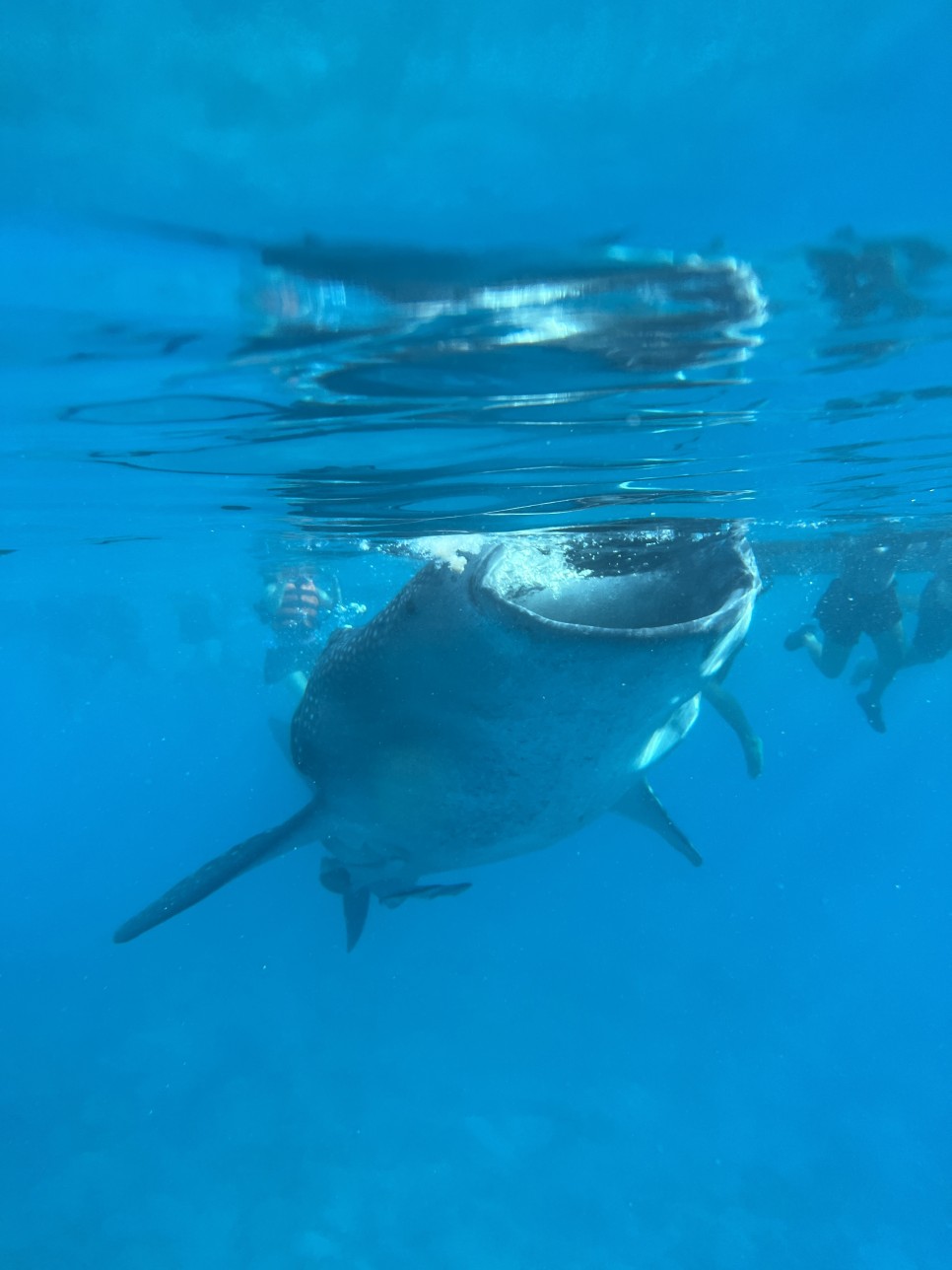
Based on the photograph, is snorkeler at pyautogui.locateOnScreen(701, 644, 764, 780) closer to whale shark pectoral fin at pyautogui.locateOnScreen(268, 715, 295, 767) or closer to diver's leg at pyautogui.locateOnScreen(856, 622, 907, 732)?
diver's leg at pyautogui.locateOnScreen(856, 622, 907, 732)

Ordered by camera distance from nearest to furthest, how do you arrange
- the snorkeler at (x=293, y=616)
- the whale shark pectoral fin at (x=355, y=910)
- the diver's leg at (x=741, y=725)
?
1. the whale shark pectoral fin at (x=355, y=910)
2. the diver's leg at (x=741, y=725)
3. the snorkeler at (x=293, y=616)

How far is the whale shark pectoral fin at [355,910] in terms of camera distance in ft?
26.6

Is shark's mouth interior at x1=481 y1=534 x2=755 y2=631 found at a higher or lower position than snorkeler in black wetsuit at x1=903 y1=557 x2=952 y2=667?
higher

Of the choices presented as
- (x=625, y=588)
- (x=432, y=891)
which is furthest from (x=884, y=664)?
(x=432, y=891)

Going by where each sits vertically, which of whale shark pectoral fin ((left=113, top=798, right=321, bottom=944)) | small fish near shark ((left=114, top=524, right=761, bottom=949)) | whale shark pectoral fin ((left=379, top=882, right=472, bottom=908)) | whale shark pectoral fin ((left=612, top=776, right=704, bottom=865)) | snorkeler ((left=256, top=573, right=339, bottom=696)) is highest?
small fish near shark ((left=114, top=524, right=761, bottom=949))

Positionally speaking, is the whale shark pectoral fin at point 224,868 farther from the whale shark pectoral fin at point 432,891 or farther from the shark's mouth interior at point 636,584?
the shark's mouth interior at point 636,584

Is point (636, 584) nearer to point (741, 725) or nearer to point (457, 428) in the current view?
point (457, 428)

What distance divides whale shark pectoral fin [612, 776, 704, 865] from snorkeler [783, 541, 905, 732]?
22.8ft

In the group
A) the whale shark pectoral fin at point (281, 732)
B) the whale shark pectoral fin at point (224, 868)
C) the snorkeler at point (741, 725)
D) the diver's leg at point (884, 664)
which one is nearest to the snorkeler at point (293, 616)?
the whale shark pectoral fin at point (281, 732)

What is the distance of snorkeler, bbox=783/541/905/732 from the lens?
591 inches

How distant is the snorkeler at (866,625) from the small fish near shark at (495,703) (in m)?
9.92

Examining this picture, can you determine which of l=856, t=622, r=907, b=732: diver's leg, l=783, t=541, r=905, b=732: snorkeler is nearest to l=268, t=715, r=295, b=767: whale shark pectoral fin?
l=783, t=541, r=905, b=732: snorkeler

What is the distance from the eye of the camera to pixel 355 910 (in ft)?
27.8

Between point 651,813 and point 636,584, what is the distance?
158 inches
